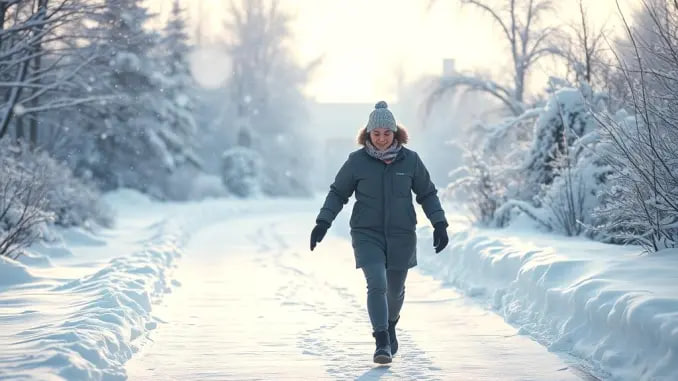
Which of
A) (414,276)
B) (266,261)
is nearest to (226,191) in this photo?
(266,261)

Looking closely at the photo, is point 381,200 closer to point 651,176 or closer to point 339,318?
point 339,318

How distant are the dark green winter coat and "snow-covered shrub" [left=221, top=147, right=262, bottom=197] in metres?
43.9

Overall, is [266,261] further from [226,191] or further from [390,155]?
[226,191]

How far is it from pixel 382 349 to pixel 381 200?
112 cm

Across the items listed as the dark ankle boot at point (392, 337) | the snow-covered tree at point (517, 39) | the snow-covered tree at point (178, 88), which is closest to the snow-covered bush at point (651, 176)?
the dark ankle boot at point (392, 337)

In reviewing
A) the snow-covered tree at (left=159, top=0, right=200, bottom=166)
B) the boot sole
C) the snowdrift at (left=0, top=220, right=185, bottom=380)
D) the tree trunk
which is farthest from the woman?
the snow-covered tree at (left=159, top=0, right=200, bottom=166)

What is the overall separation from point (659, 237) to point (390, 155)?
392cm

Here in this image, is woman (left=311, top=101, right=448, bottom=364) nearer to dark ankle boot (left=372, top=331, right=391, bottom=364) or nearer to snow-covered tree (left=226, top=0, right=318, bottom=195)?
dark ankle boot (left=372, top=331, right=391, bottom=364)

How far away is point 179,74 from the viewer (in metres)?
46.9

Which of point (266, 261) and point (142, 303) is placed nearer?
point (142, 303)

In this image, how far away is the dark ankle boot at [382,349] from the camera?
671 centimetres

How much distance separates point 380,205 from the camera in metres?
7.14

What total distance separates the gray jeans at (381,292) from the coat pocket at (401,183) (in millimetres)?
552

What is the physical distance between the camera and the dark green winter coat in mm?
7105
